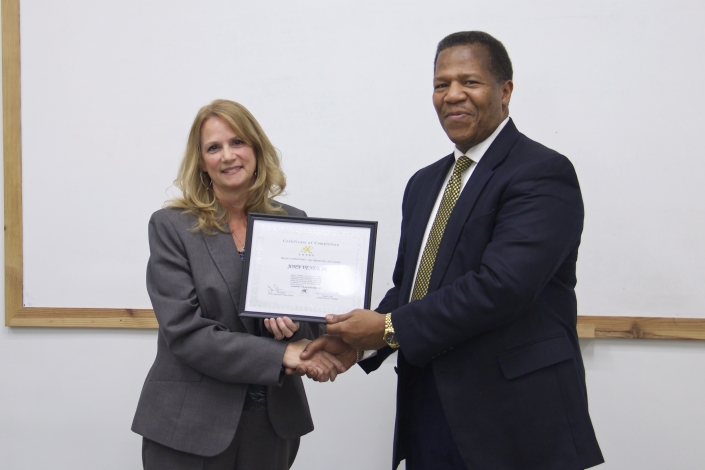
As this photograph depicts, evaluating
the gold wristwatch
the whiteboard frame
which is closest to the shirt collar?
the gold wristwatch

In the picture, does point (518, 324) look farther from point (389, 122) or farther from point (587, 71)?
point (587, 71)

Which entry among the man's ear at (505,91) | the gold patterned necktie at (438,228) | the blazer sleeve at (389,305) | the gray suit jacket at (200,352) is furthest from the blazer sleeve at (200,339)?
the man's ear at (505,91)

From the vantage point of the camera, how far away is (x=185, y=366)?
1680mm

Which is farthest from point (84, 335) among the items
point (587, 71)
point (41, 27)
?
point (587, 71)

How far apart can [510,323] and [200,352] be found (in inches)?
33.5

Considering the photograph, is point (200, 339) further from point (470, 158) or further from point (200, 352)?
point (470, 158)

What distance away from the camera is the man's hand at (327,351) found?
5.57 feet

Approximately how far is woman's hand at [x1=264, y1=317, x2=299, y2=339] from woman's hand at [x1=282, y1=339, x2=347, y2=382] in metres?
0.04

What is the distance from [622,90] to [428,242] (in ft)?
4.66

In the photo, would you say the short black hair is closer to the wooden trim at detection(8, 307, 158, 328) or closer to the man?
the man

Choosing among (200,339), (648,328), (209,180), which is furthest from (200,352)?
(648,328)

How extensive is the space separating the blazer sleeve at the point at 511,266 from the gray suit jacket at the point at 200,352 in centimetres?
46

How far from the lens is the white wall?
2.54 meters

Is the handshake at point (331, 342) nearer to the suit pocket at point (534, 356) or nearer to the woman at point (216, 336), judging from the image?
the woman at point (216, 336)
